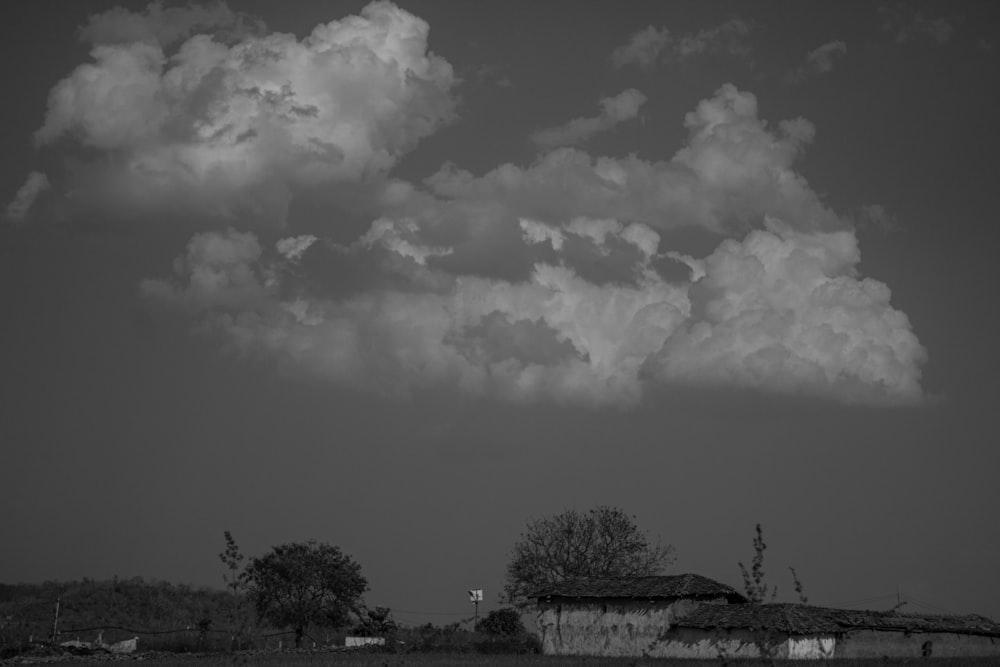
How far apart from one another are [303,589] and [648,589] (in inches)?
1140

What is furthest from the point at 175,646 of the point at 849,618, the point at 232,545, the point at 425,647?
the point at 232,545

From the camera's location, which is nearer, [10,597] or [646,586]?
[646,586]

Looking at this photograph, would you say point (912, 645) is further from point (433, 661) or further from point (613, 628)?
point (433, 661)

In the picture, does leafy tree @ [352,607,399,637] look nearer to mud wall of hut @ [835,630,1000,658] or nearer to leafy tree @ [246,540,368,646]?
leafy tree @ [246,540,368,646]

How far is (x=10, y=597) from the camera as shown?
92.8 meters

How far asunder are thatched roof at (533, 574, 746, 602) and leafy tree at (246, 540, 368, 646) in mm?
18742

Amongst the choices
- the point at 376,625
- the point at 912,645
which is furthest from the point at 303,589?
the point at 912,645

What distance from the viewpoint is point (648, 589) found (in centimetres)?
5694

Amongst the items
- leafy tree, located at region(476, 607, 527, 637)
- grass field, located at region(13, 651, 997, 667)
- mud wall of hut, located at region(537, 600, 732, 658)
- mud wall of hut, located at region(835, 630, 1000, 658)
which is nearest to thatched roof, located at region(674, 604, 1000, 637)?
mud wall of hut, located at region(835, 630, 1000, 658)

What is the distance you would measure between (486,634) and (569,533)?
13467 millimetres

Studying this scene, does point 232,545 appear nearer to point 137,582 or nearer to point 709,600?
point 709,600

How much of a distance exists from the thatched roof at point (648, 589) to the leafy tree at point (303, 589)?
18742 mm

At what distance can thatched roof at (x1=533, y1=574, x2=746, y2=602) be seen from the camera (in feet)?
184

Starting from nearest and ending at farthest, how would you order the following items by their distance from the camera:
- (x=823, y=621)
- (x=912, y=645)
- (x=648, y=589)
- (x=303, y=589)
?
(x=823, y=621), (x=912, y=645), (x=648, y=589), (x=303, y=589)
